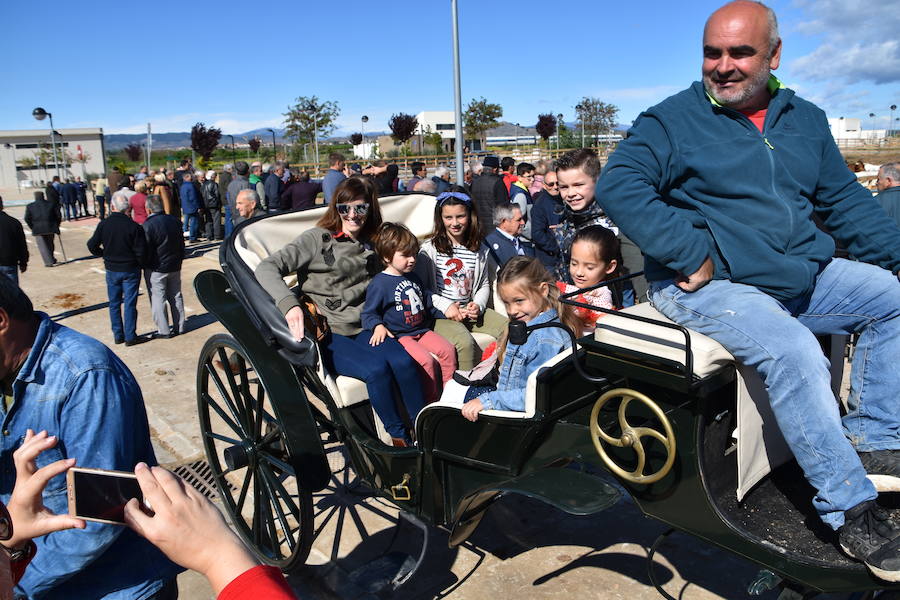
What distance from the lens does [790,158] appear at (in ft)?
7.14

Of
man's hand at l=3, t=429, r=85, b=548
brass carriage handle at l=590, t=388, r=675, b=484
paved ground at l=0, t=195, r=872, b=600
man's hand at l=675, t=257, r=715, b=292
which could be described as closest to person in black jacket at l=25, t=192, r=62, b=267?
paved ground at l=0, t=195, r=872, b=600

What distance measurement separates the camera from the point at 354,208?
391 cm

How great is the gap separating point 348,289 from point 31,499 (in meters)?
2.41

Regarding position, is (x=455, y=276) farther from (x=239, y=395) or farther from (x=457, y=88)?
(x=457, y=88)

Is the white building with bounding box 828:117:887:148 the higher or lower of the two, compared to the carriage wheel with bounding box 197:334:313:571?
higher

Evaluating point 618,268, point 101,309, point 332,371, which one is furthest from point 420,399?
point 101,309

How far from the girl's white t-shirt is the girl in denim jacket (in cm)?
119

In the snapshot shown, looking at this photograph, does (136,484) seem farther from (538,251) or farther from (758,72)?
(538,251)

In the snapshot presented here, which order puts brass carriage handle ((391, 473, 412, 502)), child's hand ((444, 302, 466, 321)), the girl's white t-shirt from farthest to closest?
1. the girl's white t-shirt
2. child's hand ((444, 302, 466, 321))
3. brass carriage handle ((391, 473, 412, 502))

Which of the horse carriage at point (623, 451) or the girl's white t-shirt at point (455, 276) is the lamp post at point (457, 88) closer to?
the girl's white t-shirt at point (455, 276)

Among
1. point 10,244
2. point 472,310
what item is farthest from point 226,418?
point 10,244

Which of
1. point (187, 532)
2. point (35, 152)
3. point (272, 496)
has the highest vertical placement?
point (35, 152)

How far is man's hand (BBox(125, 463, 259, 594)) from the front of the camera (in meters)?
1.20

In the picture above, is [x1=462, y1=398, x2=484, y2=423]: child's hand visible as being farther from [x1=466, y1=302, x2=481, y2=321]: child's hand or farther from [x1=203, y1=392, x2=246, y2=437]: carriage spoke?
[x1=203, y1=392, x2=246, y2=437]: carriage spoke
